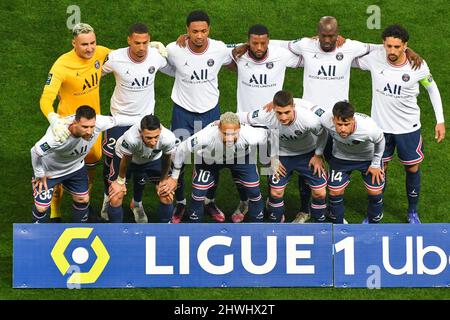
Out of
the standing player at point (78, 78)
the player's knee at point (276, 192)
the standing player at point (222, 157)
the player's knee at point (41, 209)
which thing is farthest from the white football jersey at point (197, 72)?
the player's knee at point (41, 209)

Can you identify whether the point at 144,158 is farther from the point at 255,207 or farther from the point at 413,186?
the point at 413,186

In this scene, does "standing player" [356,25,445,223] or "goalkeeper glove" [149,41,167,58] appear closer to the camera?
"standing player" [356,25,445,223]

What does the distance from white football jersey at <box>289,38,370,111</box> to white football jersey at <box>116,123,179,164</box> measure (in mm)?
1911

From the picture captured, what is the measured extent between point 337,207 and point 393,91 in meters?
1.60

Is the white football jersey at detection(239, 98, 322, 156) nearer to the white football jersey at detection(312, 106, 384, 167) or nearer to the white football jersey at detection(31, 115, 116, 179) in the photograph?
the white football jersey at detection(312, 106, 384, 167)

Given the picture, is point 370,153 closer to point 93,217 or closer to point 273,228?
point 273,228

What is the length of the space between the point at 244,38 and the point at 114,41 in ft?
6.45

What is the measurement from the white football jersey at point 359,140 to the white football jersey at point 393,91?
1.72 ft

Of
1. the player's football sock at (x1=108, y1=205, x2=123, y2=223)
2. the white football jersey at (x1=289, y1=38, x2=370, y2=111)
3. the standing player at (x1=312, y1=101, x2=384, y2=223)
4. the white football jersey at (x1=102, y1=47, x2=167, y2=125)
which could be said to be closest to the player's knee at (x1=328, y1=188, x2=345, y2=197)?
the standing player at (x1=312, y1=101, x2=384, y2=223)

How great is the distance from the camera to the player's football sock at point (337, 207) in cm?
1873

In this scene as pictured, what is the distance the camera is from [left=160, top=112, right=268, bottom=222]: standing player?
17875 millimetres

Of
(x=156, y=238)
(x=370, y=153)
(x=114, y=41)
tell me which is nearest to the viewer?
(x=156, y=238)

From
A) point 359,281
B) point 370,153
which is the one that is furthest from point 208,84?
point 359,281

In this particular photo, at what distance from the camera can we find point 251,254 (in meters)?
17.2
